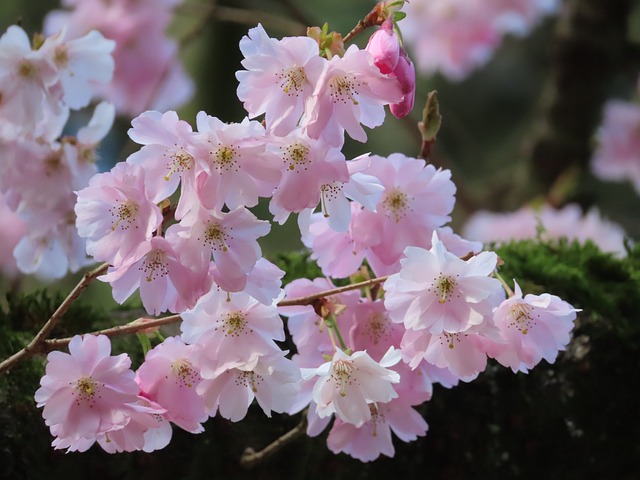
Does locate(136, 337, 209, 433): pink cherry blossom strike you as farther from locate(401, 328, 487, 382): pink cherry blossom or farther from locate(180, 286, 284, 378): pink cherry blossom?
locate(401, 328, 487, 382): pink cherry blossom

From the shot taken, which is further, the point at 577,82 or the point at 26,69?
the point at 577,82

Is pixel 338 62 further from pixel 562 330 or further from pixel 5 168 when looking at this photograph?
pixel 5 168

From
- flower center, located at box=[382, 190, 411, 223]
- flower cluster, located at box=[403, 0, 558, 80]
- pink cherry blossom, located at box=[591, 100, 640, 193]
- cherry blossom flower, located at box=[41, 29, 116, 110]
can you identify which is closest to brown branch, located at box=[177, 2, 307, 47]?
cherry blossom flower, located at box=[41, 29, 116, 110]

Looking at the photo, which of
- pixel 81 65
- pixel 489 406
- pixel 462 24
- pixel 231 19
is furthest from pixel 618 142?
pixel 81 65

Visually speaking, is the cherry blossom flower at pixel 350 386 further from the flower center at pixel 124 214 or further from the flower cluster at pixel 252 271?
the flower center at pixel 124 214

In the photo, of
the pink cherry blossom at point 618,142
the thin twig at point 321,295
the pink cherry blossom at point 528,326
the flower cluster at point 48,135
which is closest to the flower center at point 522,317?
the pink cherry blossom at point 528,326

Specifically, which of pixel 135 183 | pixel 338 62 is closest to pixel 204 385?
pixel 135 183

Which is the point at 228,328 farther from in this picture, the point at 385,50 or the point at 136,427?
the point at 385,50

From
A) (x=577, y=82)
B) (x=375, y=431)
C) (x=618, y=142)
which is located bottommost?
(x=618, y=142)
